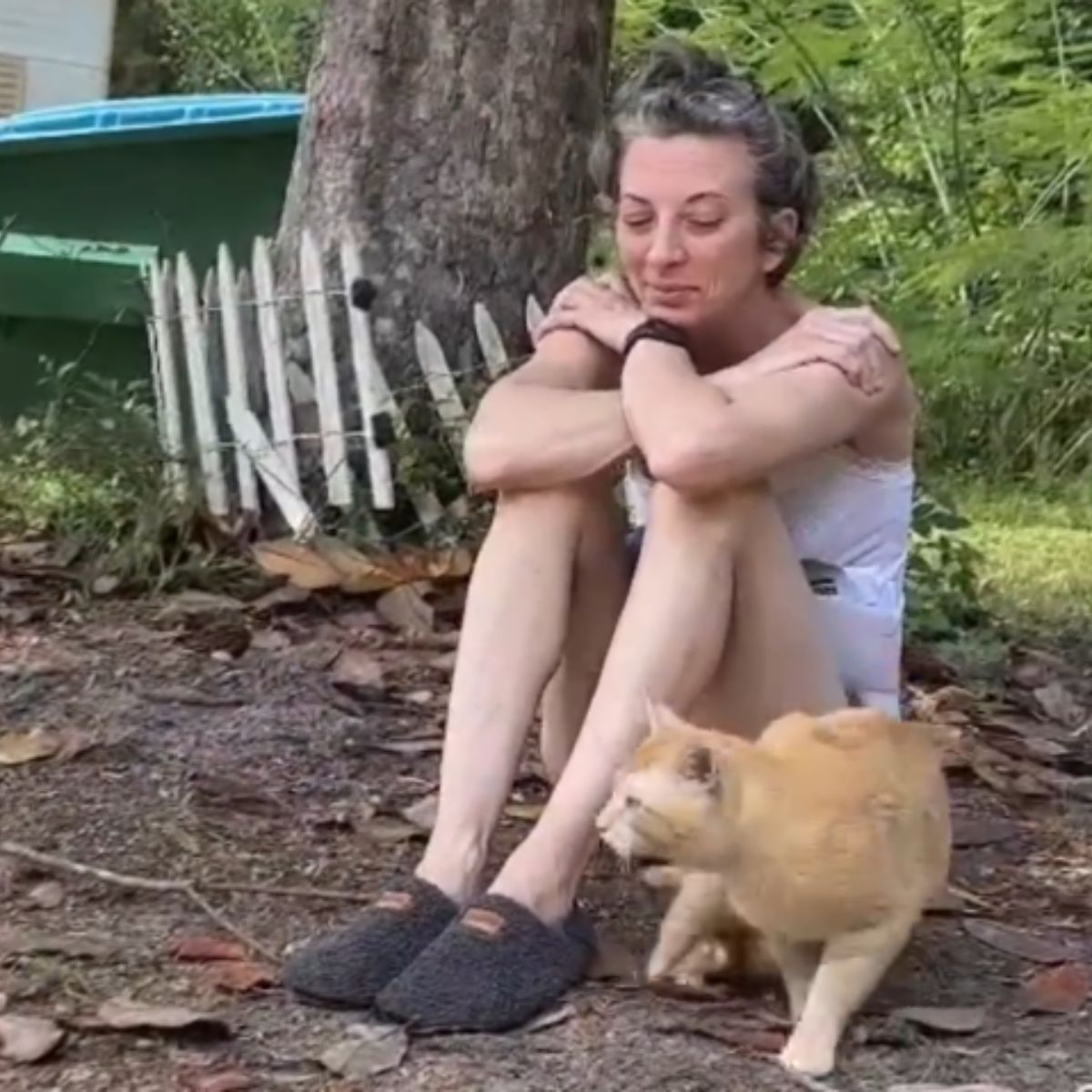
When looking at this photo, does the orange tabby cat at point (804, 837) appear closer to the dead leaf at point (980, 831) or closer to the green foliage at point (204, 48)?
the dead leaf at point (980, 831)

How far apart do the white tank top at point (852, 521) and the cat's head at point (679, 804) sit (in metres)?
0.52

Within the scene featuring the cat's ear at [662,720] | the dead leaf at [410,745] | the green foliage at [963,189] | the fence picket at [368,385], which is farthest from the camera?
the green foliage at [963,189]

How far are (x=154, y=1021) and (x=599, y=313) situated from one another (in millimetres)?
1032

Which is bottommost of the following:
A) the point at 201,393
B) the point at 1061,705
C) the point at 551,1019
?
the point at 1061,705

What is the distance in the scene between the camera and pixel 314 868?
2877 millimetres

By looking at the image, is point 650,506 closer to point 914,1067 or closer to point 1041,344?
point 914,1067

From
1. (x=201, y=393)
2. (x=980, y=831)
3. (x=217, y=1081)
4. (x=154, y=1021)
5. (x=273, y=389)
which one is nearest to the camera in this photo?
(x=217, y=1081)

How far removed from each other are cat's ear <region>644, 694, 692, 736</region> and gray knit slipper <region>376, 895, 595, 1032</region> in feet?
0.84

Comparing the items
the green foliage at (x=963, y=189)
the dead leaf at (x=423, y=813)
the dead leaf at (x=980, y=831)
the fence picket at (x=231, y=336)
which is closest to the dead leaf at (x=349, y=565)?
the fence picket at (x=231, y=336)

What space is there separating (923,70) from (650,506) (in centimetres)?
694

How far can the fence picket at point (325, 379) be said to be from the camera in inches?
176

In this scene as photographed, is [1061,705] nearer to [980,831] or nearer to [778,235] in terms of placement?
[980,831]

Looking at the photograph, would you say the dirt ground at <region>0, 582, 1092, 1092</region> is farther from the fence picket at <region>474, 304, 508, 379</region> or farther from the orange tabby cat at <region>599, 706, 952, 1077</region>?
the fence picket at <region>474, 304, 508, 379</region>

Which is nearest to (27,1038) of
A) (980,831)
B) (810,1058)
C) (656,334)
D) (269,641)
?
(810,1058)
